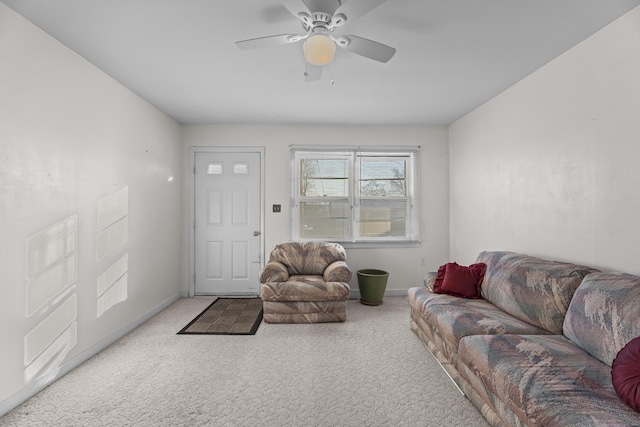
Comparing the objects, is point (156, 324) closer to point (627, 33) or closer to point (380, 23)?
point (380, 23)

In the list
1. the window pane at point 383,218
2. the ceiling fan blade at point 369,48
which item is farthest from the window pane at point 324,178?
the ceiling fan blade at point 369,48

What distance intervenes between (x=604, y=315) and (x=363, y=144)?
3383mm

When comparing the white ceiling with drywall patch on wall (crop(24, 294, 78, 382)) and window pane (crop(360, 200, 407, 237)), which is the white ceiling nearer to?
window pane (crop(360, 200, 407, 237))

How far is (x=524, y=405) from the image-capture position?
141 centimetres

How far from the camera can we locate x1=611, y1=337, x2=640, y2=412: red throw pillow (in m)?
1.27

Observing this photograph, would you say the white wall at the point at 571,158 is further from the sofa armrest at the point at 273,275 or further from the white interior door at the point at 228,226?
the white interior door at the point at 228,226

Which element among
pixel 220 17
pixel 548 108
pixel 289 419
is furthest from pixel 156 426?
pixel 548 108

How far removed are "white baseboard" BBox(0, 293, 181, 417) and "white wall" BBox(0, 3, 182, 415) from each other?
24 millimetres

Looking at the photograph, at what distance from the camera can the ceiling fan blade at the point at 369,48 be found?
6.46 feet

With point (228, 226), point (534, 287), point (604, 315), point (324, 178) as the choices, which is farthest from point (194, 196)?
point (604, 315)

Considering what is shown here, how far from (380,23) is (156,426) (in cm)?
291

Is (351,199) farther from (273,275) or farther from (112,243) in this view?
(112,243)

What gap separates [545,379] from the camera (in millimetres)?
1474

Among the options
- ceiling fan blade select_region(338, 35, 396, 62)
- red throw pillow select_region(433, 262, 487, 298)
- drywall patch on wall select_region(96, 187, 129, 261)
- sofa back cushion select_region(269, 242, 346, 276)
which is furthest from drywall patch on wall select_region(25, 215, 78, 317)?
red throw pillow select_region(433, 262, 487, 298)
